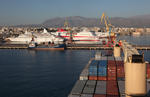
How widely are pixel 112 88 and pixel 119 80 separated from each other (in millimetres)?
2805

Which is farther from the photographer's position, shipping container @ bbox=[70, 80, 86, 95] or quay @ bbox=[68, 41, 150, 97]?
shipping container @ bbox=[70, 80, 86, 95]

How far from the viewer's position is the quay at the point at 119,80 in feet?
33.1

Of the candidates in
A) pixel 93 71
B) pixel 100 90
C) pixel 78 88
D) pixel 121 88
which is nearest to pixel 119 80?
pixel 93 71

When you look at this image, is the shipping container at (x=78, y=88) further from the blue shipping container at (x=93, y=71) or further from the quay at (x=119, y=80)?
the blue shipping container at (x=93, y=71)

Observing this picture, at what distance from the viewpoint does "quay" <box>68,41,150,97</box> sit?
33.1ft

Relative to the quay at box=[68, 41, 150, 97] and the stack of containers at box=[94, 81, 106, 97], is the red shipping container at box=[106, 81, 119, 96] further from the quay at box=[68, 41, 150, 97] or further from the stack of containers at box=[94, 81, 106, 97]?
the stack of containers at box=[94, 81, 106, 97]

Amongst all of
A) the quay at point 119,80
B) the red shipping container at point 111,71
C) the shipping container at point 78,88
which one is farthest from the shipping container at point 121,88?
the shipping container at point 78,88

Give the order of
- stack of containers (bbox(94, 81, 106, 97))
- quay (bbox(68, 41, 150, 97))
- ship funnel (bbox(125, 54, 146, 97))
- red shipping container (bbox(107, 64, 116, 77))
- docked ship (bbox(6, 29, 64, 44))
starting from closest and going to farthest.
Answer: ship funnel (bbox(125, 54, 146, 97)), quay (bbox(68, 41, 150, 97)), stack of containers (bbox(94, 81, 106, 97)), red shipping container (bbox(107, 64, 116, 77)), docked ship (bbox(6, 29, 64, 44))

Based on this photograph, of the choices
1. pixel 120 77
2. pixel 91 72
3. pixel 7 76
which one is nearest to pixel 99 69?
pixel 91 72

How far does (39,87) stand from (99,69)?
6.79 meters

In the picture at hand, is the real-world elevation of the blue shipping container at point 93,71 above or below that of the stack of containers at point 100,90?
above

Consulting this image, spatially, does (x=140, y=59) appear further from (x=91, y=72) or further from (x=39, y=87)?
(x=39, y=87)

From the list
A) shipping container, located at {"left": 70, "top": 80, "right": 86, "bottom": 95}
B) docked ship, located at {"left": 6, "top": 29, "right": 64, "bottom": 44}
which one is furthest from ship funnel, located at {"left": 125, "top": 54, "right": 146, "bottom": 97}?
docked ship, located at {"left": 6, "top": 29, "right": 64, "bottom": 44}

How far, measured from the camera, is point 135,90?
1020cm
